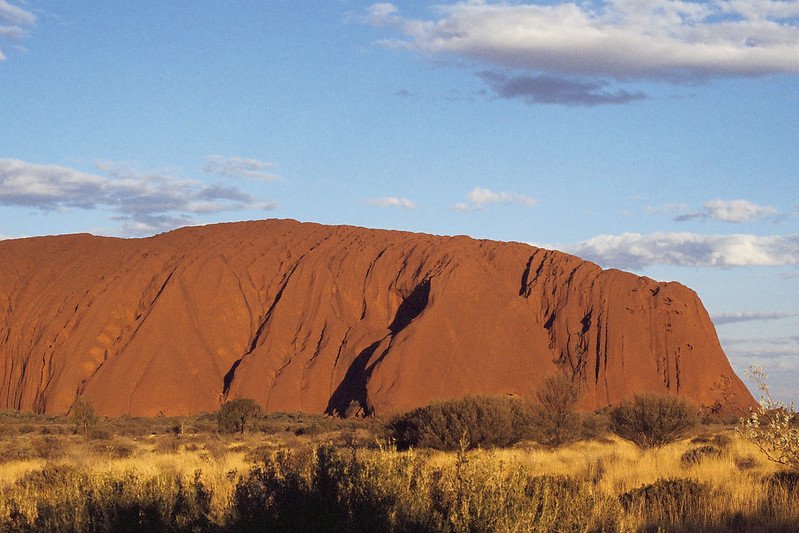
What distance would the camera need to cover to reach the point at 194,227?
280ft

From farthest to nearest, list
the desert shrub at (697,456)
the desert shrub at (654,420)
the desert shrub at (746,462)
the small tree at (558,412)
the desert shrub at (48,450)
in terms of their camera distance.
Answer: the small tree at (558,412) < the desert shrub at (654,420) < the desert shrub at (48,450) < the desert shrub at (697,456) < the desert shrub at (746,462)

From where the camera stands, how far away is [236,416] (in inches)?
1636

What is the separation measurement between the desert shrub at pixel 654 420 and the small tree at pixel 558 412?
9.96 ft

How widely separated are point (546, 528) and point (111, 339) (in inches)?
2662

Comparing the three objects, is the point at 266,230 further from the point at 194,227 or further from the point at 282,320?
the point at 282,320

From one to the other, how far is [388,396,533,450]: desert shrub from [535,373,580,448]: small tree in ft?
14.9

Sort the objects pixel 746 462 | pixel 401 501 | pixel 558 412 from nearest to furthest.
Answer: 1. pixel 401 501
2. pixel 746 462
3. pixel 558 412

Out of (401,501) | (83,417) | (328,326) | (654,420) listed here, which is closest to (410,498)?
(401,501)

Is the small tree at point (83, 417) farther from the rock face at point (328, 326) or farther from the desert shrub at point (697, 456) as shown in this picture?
the desert shrub at point (697, 456)

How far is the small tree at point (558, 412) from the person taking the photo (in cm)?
2700

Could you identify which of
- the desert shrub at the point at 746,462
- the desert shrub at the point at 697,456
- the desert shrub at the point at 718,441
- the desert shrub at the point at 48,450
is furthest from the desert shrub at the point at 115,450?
the desert shrub at the point at 718,441

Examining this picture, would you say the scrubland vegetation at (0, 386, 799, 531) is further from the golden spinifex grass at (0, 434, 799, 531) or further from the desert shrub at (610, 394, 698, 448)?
the desert shrub at (610, 394, 698, 448)

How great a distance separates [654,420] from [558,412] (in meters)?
5.17

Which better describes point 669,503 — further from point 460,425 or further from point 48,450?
point 48,450
